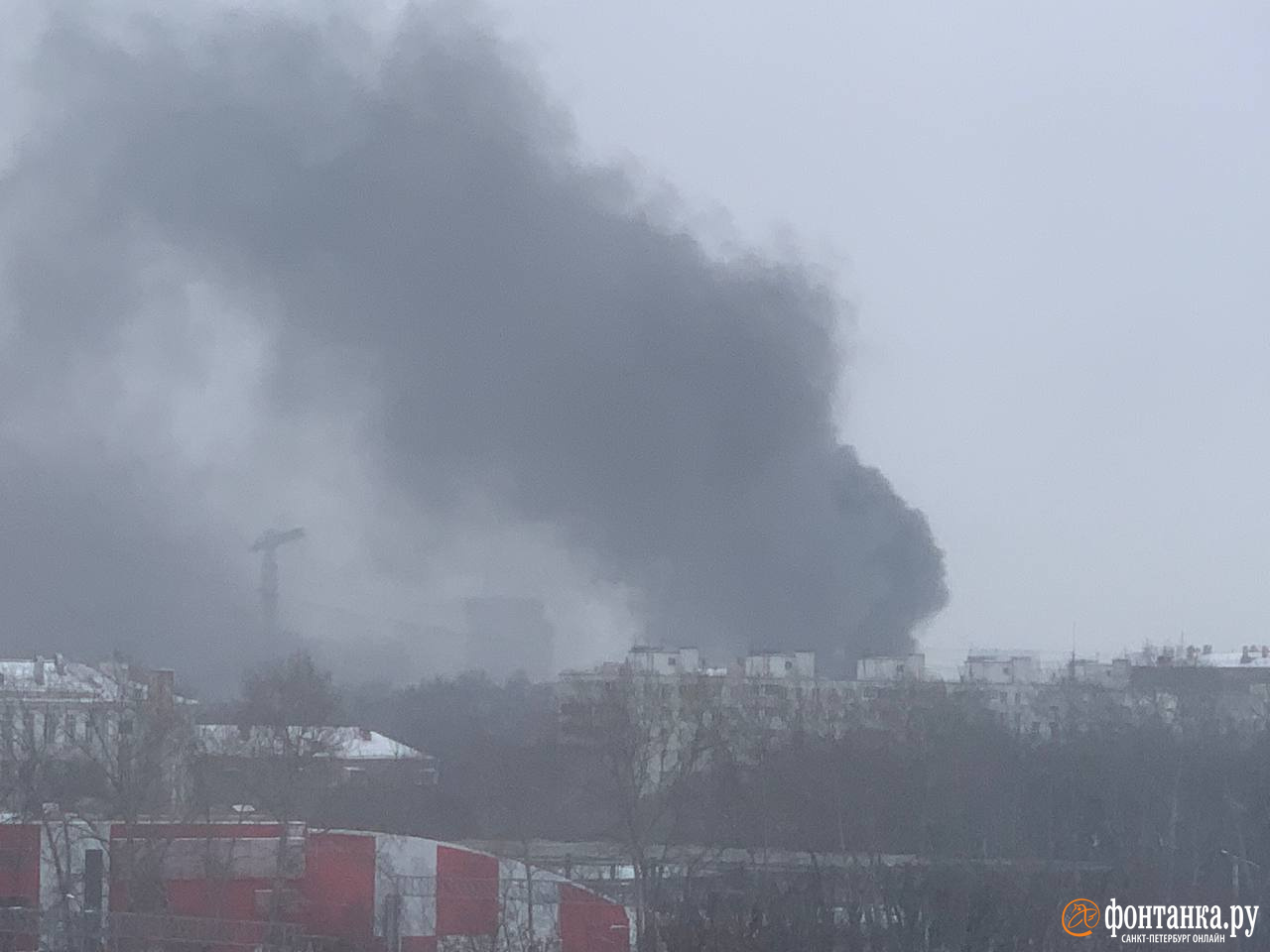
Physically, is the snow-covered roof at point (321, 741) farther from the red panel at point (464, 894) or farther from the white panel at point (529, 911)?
the white panel at point (529, 911)

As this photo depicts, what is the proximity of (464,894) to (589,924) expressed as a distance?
1.15 meters

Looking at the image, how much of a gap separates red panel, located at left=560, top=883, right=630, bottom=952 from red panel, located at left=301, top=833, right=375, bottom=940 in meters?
1.58

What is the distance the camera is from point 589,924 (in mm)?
14664

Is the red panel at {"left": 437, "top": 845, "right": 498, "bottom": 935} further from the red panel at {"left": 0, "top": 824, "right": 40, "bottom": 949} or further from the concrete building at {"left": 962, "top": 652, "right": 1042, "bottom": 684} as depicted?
the concrete building at {"left": 962, "top": 652, "right": 1042, "bottom": 684}

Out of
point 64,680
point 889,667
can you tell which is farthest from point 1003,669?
point 64,680

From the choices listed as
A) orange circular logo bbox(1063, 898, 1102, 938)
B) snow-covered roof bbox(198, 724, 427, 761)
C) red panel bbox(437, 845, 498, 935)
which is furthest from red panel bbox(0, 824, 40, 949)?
orange circular logo bbox(1063, 898, 1102, 938)

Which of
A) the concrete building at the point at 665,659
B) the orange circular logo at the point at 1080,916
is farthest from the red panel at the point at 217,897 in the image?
the concrete building at the point at 665,659

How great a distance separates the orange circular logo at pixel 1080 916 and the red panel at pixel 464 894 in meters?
4.61

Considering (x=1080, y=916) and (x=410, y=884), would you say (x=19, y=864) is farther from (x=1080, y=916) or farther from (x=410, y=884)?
(x=1080, y=916)

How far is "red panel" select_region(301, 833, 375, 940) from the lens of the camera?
14.7 meters

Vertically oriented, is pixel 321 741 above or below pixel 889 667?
below

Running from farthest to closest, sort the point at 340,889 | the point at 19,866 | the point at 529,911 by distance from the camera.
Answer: the point at 19,866
the point at 340,889
the point at 529,911

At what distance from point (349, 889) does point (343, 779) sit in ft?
21.6

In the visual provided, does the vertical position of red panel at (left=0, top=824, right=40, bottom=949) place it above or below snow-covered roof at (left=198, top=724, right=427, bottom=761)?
below
